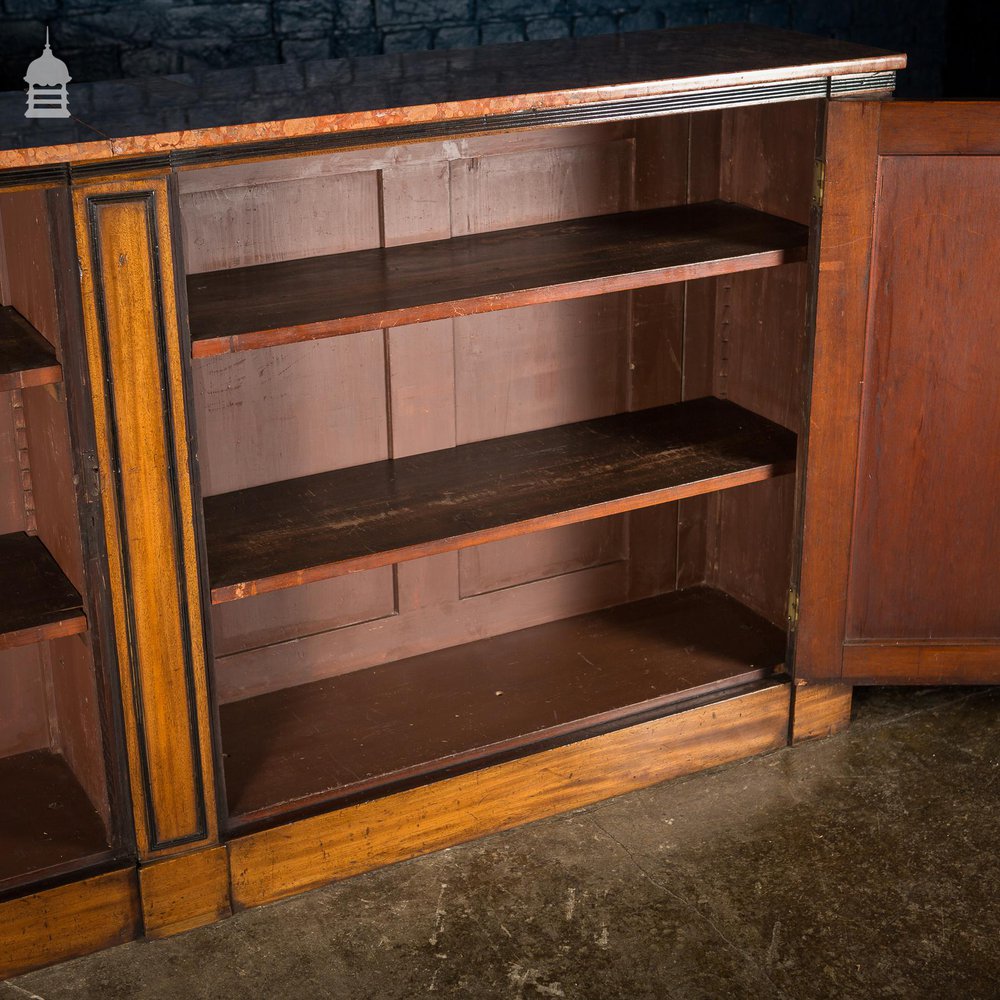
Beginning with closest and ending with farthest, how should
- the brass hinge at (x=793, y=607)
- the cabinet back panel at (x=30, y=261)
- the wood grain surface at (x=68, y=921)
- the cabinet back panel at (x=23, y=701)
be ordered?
the cabinet back panel at (x=30, y=261) → the wood grain surface at (x=68, y=921) → the cabinet back panel at (x=23, y=701) → the brass hinge at (x=793, y=607)

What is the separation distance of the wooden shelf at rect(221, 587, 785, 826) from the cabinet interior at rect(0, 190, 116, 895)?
1.06ft

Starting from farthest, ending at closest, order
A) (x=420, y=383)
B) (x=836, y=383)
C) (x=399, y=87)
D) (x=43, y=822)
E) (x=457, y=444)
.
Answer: (x=457, y=444) < (x=420, y=383) < (x=836, y=383) < (x=43, y=822) < (x=399, y=87)

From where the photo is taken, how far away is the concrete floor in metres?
2.72

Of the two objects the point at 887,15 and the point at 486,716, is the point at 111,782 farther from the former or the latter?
the point at 887,15

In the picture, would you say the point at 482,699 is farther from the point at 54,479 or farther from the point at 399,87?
the point at 399,87

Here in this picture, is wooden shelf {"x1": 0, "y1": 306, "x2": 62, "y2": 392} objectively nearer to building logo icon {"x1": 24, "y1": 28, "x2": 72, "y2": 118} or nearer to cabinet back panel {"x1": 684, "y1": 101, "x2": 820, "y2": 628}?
building logo icon {"x1": 24, "y1": 28, "x2": 72, "y2": 118}

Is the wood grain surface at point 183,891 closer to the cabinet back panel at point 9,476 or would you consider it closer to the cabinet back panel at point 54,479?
the cabinet back panel at point 54,479

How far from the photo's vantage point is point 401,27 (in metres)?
3.13

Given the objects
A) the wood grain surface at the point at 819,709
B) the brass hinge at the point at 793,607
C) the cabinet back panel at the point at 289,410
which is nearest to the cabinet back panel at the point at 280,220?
the cabinet back panel at the point at 289,410

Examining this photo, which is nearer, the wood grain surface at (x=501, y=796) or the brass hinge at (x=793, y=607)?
the wood grain surface at (x=501, y=796)

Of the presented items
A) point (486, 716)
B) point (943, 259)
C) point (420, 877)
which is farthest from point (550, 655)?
point (943, 259)

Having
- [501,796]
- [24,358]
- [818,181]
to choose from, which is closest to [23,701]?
[24,358]

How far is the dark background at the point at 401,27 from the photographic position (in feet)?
9.18

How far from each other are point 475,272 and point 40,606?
Answer: 39.9 inches
